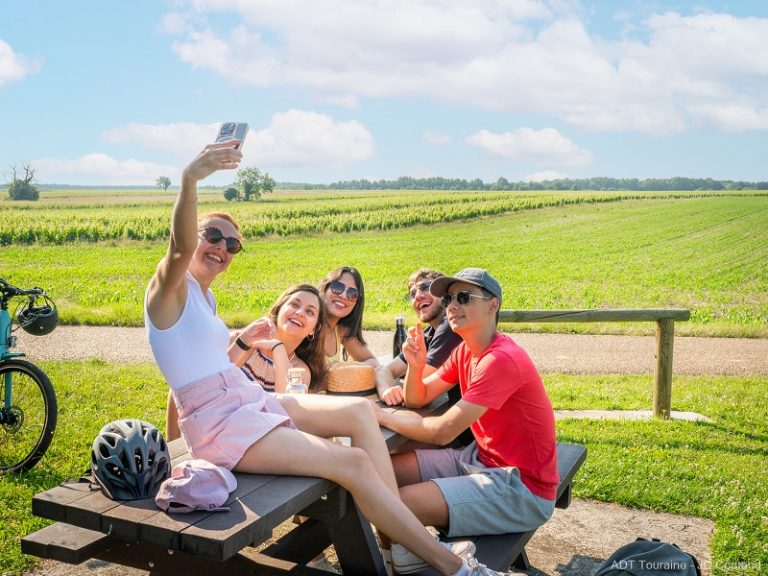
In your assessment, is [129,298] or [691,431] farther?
[129,298]

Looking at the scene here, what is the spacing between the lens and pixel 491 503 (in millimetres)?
3299

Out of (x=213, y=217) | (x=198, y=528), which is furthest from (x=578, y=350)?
(x=198, y=528)

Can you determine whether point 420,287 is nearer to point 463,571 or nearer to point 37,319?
point 463,571

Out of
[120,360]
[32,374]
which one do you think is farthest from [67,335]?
[32,374]

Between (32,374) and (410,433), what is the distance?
2.89 meters

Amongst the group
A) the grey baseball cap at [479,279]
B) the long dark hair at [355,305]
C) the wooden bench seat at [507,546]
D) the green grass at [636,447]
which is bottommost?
the green grass at [636,447]

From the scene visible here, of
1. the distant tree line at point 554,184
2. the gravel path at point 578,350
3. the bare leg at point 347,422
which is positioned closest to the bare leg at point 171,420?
the bare leg at point 347,422

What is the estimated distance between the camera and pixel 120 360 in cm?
1020

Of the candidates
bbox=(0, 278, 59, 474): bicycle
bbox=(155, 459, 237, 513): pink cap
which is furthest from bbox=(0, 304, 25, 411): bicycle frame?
bbox=(155, 459, 237, 513): pink cap

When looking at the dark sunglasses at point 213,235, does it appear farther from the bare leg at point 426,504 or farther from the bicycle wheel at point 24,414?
the bicycle wheel at point 24,414

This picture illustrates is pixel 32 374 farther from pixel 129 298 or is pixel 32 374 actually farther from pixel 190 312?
pixel 129 298

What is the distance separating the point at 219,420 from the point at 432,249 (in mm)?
23458

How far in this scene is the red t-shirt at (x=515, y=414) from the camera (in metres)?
3.30

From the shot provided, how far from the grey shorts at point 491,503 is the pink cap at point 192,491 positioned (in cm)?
108
